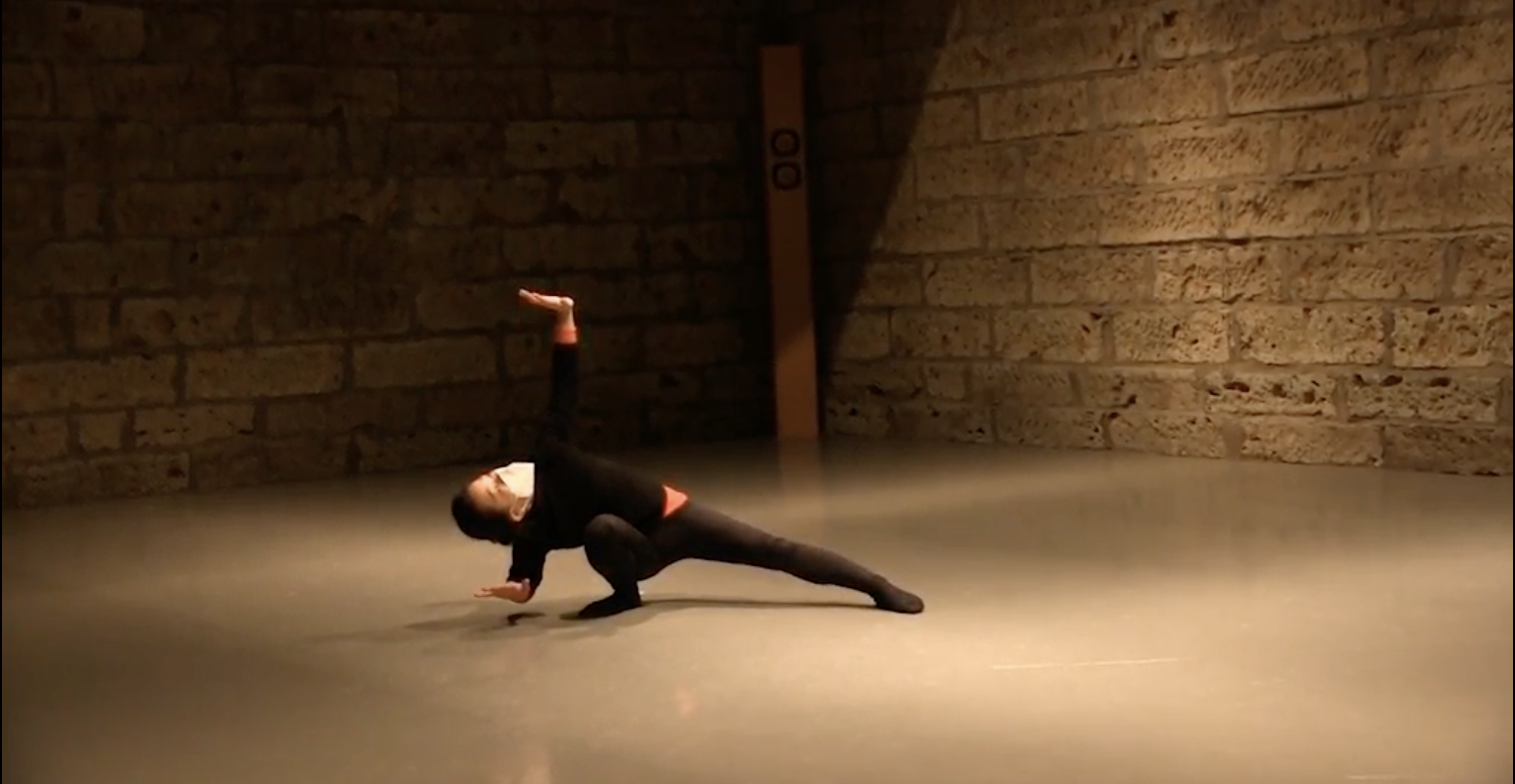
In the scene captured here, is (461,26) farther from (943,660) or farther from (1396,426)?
(943,660)

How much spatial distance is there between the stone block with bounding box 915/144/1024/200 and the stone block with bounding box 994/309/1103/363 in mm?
515

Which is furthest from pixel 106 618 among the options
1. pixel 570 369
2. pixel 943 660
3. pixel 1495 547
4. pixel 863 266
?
pixel 863 266

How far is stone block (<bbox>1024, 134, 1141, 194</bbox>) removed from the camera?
711cm

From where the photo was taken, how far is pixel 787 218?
336 inches

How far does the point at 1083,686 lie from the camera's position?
3.40 metres

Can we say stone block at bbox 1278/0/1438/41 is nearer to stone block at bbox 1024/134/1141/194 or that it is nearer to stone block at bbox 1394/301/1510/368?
stone block at bbox 1024/134/1141/194

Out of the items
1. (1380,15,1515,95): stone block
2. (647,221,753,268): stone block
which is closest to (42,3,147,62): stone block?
(647,221,753,268): stone block

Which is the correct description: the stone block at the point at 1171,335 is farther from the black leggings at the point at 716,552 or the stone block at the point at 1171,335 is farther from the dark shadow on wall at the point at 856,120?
the black leggings at the point at 716,552

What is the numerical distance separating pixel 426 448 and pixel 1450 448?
4008 millimetres

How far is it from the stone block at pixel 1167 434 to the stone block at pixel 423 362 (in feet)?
8.53

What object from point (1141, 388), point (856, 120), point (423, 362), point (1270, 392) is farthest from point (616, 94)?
point (1270, 392)

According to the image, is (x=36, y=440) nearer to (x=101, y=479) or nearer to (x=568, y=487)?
(x=101, y=479)

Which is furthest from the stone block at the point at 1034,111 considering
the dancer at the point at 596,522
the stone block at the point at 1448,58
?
the dancer at the point at 596,522

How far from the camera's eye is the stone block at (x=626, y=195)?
824 centimetres
